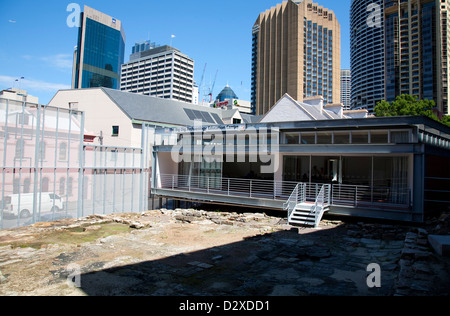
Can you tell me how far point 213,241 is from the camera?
12641mm

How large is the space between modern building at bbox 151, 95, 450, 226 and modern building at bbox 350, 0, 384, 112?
342ft

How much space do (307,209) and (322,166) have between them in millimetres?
4509

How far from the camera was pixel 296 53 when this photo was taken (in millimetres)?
116375

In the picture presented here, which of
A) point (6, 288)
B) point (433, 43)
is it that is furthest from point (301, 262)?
point (433, 43)

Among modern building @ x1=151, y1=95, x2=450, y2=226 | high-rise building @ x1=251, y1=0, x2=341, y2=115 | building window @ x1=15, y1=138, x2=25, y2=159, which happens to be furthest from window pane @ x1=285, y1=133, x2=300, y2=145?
high-rise building @ x1=251, y1=0, x2=341, y2=115

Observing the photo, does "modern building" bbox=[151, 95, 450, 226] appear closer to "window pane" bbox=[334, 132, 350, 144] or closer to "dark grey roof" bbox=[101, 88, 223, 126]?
"window pane" bbox=[334, 132, 350, 144]

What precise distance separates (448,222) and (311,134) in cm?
779

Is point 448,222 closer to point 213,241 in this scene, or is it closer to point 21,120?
point 213,241

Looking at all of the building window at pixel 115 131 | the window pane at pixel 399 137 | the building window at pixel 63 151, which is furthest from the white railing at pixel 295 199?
the building window at pixel 115 131

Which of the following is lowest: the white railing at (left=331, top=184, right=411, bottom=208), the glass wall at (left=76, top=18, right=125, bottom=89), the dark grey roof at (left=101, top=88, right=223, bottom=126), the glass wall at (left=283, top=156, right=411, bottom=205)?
the white railing at (left=331, top=184, right=411, bottom=208)

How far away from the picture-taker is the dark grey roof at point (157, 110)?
3080 centimetres

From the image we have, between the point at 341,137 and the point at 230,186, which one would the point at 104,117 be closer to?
the point at 230,186

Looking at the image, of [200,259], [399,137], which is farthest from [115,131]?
[399,137]

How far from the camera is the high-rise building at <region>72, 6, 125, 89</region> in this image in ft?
586
